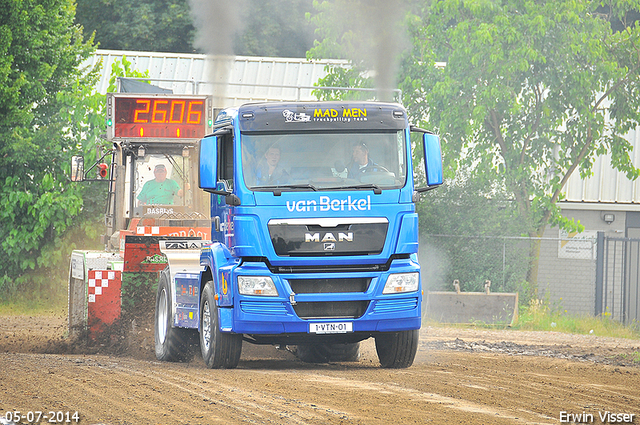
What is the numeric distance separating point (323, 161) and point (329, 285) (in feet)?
4.50

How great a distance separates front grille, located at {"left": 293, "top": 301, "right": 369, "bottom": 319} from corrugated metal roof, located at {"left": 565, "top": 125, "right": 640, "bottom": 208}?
16.7 meters

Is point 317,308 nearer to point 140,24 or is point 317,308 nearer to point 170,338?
point 170,338

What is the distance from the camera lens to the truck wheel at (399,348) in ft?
35.0

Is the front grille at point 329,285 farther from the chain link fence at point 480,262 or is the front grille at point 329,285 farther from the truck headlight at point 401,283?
the chain link fence at point 480,262

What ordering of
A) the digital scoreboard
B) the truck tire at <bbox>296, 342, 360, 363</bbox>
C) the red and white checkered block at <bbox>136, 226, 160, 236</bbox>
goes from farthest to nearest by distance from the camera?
the digital scoreboard, the red and white checkered block at <bbox>136, 226, 160, 236</bbox>, the truck tire at <bbox>296, 342, 360, 363</bbox>

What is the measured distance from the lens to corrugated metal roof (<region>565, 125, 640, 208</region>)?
25.4 m

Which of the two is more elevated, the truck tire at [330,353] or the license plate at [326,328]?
the license plate at [326,328]

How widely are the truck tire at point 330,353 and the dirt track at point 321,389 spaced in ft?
0.60

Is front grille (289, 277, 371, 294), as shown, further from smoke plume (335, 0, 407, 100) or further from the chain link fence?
smoke plume (335, 0, 407, 100)

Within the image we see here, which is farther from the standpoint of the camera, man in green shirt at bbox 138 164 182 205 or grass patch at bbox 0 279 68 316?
grass patch at bbox 0 279 68 316

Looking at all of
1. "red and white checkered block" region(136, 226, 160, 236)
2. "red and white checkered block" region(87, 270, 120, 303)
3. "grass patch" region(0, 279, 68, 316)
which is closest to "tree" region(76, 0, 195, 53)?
"grass patch" region(0, 279, 68, 316)

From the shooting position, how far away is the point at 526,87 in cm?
2186

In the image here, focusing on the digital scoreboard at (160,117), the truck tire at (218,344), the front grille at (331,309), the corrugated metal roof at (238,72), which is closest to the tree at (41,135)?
the corrugated metal roof at (238,72)

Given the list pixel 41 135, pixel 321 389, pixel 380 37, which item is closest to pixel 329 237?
pixel 321 389
